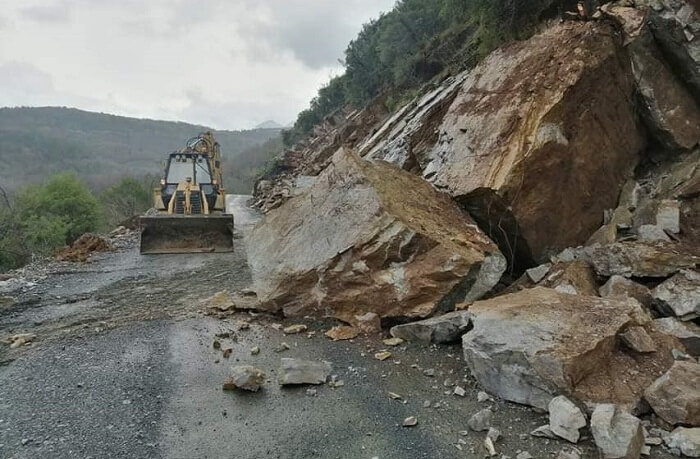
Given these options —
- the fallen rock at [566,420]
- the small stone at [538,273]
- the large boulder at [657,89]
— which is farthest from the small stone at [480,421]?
the large boulder at [657,89]

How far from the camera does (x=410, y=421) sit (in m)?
3.21

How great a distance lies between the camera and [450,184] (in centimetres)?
608

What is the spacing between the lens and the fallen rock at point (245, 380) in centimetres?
369

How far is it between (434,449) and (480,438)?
0.32m

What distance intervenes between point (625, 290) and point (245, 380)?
11.2ft

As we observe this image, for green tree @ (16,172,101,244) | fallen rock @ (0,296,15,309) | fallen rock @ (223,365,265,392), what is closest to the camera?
fallen rock @ (223,365,265,392)

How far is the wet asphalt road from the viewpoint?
2.96 metres

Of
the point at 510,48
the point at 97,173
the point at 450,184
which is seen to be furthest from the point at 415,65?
the point at 97,173

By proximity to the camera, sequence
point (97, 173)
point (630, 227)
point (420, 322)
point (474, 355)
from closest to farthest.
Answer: point (474, 355) → point (420, 322) → point (630, 227) → point (97, 173)

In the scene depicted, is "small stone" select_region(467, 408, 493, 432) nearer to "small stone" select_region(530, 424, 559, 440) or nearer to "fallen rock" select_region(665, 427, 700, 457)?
"small stone" select_region(530, 424, 559, 440)

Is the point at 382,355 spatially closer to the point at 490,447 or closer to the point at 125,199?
the point at 490,447

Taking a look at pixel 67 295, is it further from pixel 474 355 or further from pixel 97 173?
pixel 97 173

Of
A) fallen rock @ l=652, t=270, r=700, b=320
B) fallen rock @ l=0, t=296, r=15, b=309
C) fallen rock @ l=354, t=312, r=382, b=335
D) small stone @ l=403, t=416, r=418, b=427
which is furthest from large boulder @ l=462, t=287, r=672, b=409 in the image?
fallen rock @ l=0, t=296, r=15, b=309

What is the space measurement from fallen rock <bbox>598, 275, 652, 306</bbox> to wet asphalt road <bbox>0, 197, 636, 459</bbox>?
1.50m
